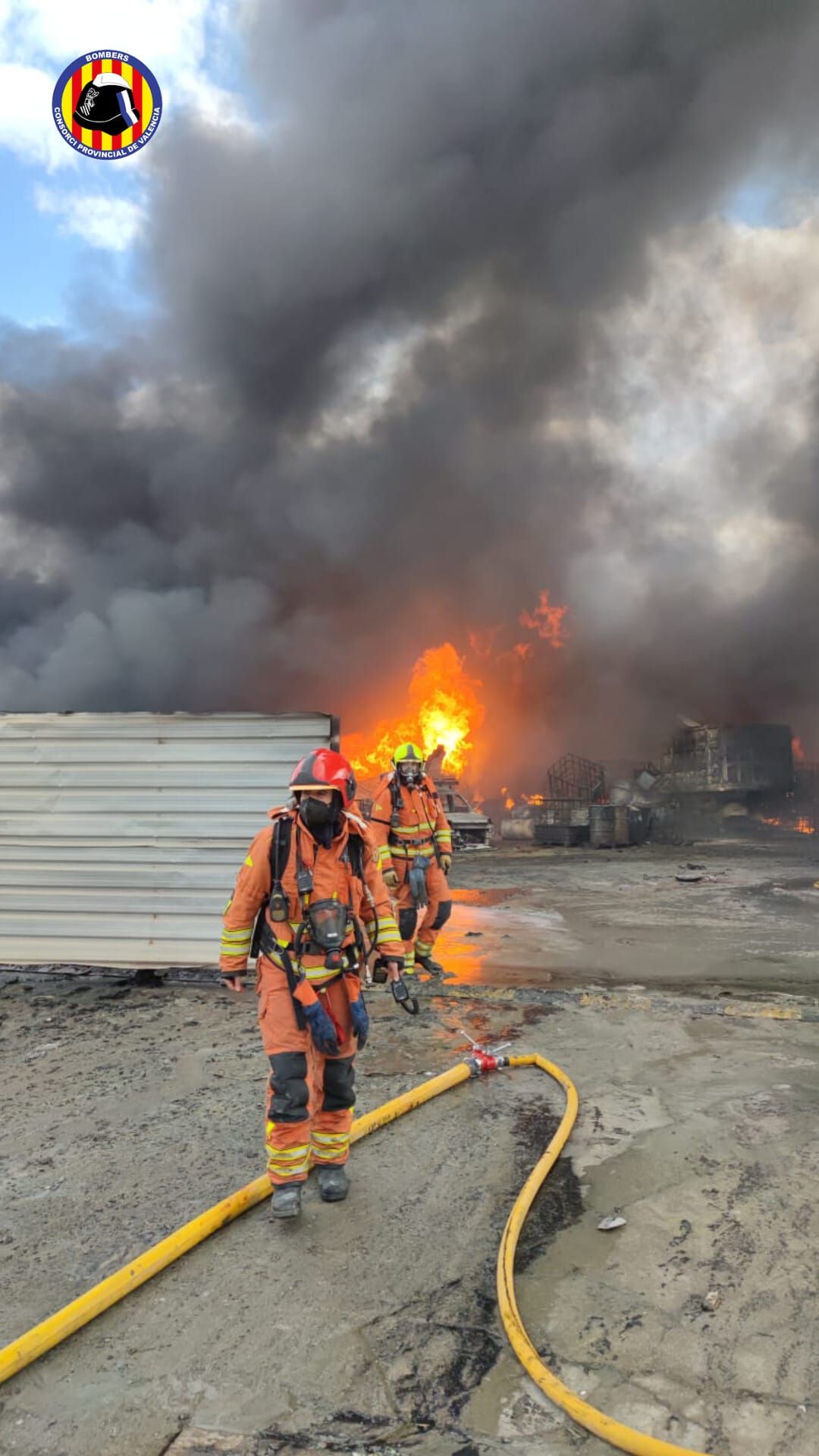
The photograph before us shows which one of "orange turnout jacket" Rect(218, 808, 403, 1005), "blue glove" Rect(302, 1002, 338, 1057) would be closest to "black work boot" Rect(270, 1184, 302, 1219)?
"blue glove" Rect(302, 1002, 338, 1057)

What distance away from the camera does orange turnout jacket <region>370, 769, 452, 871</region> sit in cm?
695

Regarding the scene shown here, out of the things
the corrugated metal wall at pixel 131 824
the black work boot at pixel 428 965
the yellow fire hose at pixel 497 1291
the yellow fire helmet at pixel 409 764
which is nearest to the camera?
the yellow fire hose at pixel 497 1291

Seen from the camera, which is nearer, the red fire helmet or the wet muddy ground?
the wet muddy ground

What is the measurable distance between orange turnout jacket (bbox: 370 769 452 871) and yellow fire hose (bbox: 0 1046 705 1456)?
10.5ft

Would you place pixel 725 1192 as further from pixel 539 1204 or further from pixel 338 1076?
pixel 338 1076

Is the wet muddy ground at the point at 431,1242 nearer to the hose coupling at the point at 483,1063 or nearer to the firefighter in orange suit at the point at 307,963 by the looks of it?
the hose coupling at the point at 483,1063

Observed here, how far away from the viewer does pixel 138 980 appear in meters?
6.91

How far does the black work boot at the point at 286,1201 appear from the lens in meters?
3.02

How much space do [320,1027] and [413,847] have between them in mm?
3842

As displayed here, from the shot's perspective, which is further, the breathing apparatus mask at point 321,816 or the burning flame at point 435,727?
the burning flame at point 435,727

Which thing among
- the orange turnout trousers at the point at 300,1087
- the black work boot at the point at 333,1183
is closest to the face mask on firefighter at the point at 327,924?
the orange turnout trousers at the point at 300,1087

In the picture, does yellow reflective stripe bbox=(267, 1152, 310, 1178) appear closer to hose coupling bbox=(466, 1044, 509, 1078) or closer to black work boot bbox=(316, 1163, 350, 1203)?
black work boot bbox=(316, 1163, 350, 1203)

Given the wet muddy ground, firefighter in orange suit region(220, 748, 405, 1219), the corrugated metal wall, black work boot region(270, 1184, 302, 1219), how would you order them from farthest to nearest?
the corrugated metal wall
firefighter in orange suit region(220, 748, 405, 1219)
black work boot region(270, 1184, 302, 1219)
the wet muddy ground

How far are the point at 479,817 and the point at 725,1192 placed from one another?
22232mm
